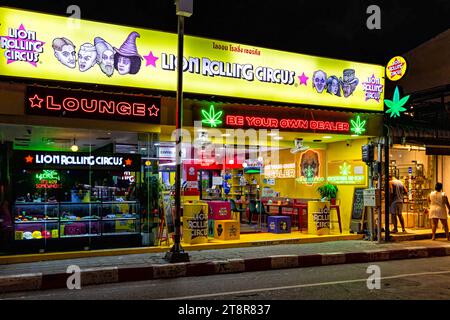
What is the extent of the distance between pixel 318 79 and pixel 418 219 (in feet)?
21.9

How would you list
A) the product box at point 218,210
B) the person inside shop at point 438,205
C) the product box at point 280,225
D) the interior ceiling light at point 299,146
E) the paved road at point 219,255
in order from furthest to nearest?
the interior ceiling light at point 299,146 < the product box at point 280,225 < the person inside shop at point 438,205 < the product box at point 218,210 < the paved road at point 219,255

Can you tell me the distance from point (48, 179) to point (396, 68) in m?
11.0

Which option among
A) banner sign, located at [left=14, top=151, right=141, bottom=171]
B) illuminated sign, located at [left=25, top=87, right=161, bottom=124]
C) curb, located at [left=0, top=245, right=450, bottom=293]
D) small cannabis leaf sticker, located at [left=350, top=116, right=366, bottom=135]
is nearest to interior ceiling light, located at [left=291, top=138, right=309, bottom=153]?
small cannabis leaf sticker, located at [left=350, top=116, right=366, bottom=135]

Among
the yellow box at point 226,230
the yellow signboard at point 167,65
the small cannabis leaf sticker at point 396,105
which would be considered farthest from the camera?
the small cannabis leaf sticker at point 396,105

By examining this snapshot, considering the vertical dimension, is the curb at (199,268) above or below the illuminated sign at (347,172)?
below

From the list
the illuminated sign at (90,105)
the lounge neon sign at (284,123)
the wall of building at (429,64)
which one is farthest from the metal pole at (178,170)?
the wall of building at (429,64)

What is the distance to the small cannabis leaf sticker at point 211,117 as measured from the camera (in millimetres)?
12656

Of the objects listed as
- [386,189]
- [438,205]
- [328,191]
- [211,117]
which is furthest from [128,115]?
[438,205]

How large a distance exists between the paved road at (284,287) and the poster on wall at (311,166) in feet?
22.2

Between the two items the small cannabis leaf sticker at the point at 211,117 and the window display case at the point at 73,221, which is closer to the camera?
the window display case at the point at 73,221

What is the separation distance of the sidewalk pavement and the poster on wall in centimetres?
356

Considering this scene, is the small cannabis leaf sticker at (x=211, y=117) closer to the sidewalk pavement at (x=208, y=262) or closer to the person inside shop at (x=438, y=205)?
the sidewalk pavement at (x=208, y=262)

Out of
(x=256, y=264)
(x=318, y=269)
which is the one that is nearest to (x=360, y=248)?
(x=318, y=269)
